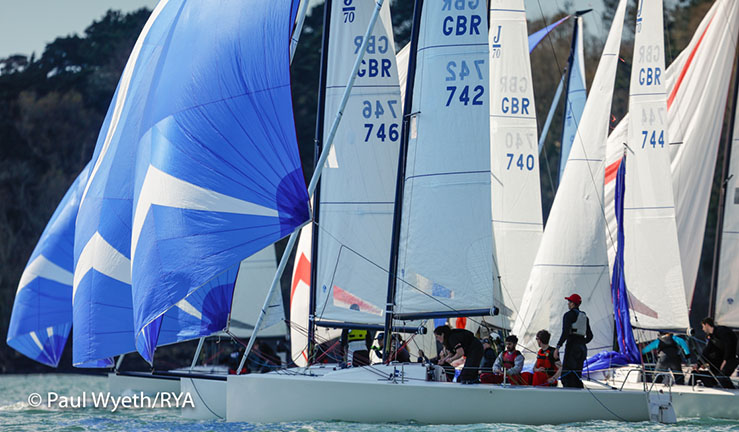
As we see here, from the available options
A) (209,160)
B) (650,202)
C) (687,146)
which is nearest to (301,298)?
(650,202)

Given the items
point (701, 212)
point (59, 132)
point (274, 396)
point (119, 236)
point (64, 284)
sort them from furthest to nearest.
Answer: point (59, 132), point (64, 284), point (701, 212), point (119, 236), point (274, 396)

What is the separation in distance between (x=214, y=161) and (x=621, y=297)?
20.9ft

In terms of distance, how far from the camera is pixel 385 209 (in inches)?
541

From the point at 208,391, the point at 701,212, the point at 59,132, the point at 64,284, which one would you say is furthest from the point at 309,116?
the point at 208,391

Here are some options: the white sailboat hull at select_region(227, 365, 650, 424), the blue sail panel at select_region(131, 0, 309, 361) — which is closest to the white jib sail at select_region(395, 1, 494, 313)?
the white sailboat hull at select_region(227, 365, 650, 424)

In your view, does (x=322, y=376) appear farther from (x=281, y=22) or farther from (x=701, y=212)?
(x=701, y=212)

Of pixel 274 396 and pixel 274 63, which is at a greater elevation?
pixel 274 63

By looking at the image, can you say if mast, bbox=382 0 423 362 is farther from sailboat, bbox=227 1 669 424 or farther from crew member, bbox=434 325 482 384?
crew member, bbox=434 325 482 384

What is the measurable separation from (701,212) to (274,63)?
7543 millimetres

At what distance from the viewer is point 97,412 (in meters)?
15.0

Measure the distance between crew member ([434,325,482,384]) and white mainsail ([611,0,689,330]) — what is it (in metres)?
4.21

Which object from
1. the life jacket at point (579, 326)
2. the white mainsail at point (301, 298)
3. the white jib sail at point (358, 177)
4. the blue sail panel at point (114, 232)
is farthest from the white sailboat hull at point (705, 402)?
the blue sail panel at point (114, 232)

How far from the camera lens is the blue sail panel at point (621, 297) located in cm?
1420

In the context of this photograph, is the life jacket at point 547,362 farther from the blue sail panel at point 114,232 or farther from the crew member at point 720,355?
the blue sail panel at point 114,232
